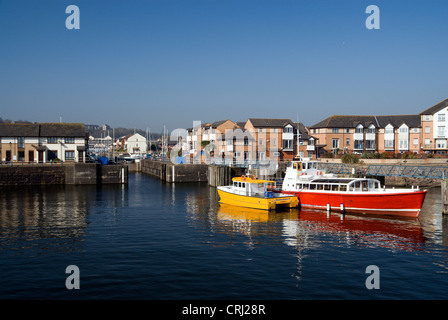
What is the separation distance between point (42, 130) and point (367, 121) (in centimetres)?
7878

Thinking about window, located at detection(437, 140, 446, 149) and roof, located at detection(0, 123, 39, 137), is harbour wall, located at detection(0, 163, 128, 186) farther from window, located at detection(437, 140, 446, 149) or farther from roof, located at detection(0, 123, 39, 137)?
window, located at detection(437, 140, 446, 149)

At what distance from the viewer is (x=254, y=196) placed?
1742 inches

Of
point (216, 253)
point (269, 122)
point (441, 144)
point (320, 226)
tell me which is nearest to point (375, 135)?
point (441, 144)

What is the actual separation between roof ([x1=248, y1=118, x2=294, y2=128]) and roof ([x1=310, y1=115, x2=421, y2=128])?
39.3ft

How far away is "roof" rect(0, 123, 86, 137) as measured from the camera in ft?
264

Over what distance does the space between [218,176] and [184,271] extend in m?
50.7

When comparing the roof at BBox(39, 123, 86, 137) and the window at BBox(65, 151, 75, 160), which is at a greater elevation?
the roof at BBox(39, 123, 86, 137)

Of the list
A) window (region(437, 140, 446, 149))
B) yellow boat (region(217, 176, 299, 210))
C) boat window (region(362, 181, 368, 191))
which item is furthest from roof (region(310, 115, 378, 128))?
boat window (region(362, 181, 368, 191))

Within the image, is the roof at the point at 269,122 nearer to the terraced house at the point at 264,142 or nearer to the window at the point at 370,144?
the terraced house at the point at 264,142

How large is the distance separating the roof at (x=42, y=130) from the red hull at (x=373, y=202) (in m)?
57.2

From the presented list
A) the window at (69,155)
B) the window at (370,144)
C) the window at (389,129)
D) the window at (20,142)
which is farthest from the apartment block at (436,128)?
the window at (20,142)
